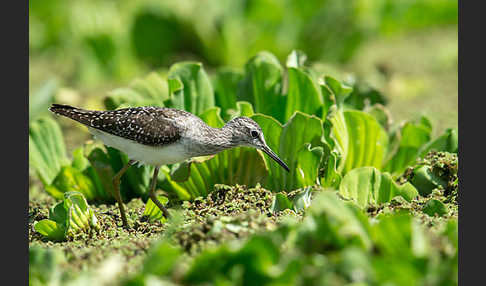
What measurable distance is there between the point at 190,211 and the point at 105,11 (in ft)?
15.8

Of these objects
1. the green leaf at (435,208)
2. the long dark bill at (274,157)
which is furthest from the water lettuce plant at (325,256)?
the long dark bill at (274,157)

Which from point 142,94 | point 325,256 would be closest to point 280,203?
point 325,256

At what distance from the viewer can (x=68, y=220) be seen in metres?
4.21

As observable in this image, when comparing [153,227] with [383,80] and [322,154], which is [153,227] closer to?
[322,154]

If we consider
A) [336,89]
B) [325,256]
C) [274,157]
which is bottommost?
[325,256]

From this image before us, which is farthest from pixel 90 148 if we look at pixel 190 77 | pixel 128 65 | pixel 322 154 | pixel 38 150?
pixel 128 65

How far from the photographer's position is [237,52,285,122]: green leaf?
5.33 m

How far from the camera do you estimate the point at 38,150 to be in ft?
17.9

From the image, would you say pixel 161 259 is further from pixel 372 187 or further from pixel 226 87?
pixel 226 87

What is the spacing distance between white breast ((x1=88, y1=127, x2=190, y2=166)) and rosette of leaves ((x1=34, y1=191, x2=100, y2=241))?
21.1 inches

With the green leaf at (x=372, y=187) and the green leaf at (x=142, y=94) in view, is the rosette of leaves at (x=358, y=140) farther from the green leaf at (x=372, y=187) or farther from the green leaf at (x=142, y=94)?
the green leaf at (x=142, y=94)

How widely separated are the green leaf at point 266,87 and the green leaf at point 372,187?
3.45 ft

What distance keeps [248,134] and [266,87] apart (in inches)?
34.6

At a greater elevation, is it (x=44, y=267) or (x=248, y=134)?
(x=248, y=134)
